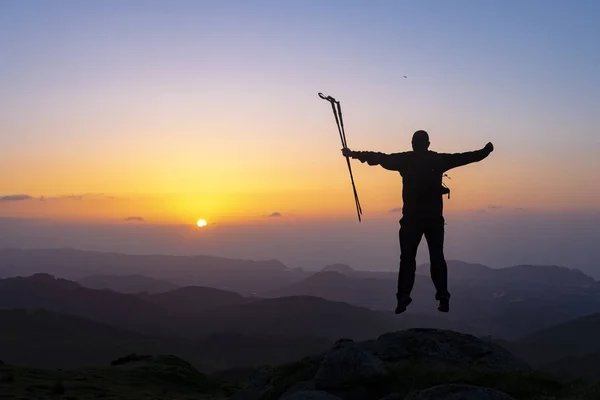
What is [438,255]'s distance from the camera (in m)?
13.4

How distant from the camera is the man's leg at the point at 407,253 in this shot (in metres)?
13.4

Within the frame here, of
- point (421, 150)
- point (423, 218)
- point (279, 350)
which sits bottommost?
point (279, 350)

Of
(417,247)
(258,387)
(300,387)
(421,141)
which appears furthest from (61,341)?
(421,141)

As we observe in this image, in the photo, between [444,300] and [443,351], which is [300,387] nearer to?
[443,351]

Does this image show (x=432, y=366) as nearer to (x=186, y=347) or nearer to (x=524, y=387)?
(x=524, y=387)

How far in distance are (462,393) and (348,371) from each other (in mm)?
2826

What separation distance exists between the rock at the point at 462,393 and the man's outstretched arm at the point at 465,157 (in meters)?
6.19

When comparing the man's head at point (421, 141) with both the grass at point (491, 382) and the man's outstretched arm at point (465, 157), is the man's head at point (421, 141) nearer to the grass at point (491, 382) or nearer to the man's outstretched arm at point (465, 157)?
the man's outstretched arm at point (465, 157)

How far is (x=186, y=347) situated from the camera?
178750mm

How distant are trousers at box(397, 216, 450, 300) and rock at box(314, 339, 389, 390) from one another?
296 centimetres

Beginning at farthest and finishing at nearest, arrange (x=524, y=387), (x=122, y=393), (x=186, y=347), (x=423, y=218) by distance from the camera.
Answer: (x=186, y=347), (x=122, y=393), (x=423, y=218), (x=524, y=387)

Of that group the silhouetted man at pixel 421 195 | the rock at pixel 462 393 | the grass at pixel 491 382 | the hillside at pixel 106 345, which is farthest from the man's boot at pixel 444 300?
the hillside at pixel 106 345

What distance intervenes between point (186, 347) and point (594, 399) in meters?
181

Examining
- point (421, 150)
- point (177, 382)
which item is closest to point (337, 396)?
point (421, 150)
